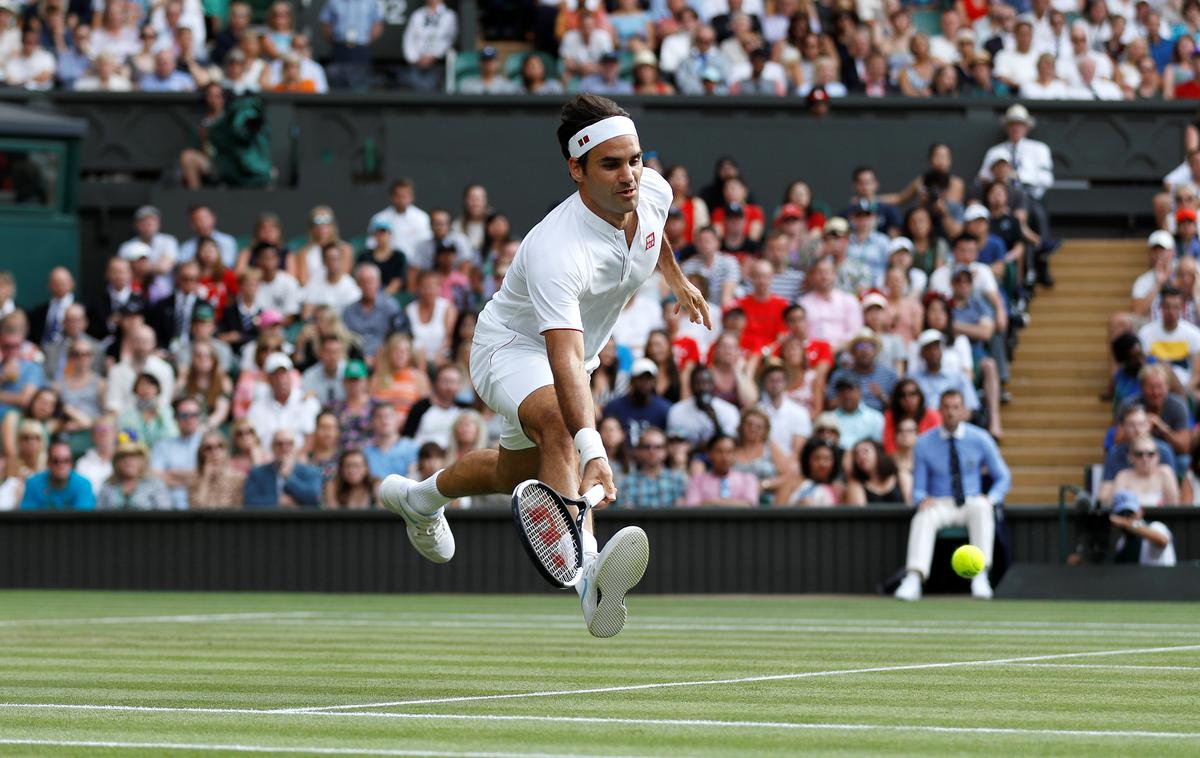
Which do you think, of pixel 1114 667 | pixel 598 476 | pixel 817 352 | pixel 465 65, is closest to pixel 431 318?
pixel 817 352

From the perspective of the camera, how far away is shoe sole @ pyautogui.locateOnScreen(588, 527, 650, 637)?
764 cm

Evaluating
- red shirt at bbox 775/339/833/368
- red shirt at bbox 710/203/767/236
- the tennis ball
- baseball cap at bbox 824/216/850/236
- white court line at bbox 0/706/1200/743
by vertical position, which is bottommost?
white court line at bbox 0/706/1200/743

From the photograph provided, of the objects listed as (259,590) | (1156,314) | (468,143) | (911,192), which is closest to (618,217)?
(259,590)

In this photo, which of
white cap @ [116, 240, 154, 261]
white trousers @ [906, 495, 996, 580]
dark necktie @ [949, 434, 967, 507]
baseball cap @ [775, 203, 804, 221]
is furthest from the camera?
white cap @ [116, 240, 154, 261]

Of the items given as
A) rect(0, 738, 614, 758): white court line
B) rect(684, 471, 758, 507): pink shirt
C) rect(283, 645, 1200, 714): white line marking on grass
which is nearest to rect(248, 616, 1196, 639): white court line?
rect(283, 645, 1200, 714): white line marking on grass

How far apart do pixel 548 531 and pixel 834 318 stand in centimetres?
1168

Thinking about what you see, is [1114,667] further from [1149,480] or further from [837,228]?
[837,228]

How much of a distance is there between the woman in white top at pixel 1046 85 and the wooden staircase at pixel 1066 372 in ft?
6.30

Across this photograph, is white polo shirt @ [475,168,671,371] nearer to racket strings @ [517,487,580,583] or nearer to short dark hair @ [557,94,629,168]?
short dark hair @ [557,94,629,168]

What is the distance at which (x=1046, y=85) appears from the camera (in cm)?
2341

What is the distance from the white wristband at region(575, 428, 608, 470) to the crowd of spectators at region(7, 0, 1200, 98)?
15.6 meters

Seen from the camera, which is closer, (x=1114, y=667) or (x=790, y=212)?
(x=1114, y=667)

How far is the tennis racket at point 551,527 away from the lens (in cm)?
751

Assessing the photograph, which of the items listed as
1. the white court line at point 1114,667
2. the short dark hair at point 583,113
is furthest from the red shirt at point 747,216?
the short dark hair at point 583,113
